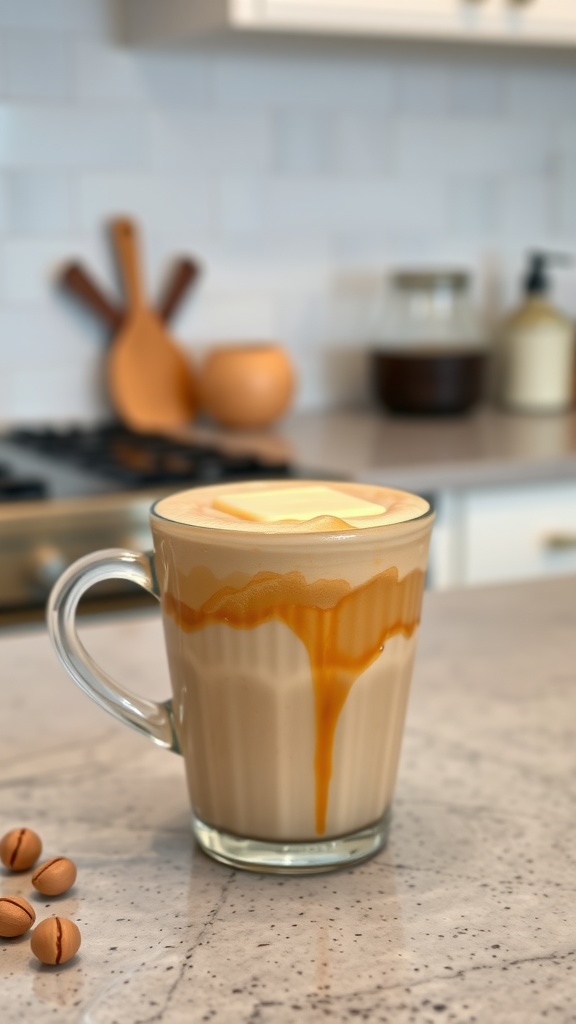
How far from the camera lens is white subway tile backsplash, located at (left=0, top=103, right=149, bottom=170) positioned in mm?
1949

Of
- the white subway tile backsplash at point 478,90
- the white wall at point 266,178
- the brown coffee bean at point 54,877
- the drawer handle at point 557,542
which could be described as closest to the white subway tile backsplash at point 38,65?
the white wall at point 266,178

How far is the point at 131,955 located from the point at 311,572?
5.6 inches

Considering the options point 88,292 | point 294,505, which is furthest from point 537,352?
point 294,505

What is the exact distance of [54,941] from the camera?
41 cm

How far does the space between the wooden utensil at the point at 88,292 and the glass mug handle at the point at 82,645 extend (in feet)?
5.14

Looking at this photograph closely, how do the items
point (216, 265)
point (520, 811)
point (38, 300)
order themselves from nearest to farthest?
point (520, 811), point (38, 300), point (216, 265)

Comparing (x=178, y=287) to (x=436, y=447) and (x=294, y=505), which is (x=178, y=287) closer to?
(x=436, y=447)

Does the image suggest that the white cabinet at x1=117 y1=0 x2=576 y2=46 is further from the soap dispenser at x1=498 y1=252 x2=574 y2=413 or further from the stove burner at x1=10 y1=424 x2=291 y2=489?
the stove burner at x1=10 y1=424 x2=291 y2=489

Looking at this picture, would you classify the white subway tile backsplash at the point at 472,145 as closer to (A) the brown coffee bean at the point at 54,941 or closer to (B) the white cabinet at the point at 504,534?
(B) the white cabinet at the point at 504,534

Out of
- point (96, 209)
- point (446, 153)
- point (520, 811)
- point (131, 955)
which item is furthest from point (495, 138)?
point (131, 955)

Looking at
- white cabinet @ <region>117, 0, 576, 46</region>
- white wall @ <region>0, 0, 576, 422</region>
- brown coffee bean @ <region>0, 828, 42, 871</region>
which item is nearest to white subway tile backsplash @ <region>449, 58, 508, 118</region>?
white wall @ <region>0, 0, 576, 422</region>

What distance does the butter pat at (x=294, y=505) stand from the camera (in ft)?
1.55

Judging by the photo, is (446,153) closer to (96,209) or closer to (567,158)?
(567,158)

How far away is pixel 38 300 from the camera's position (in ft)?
6.61
